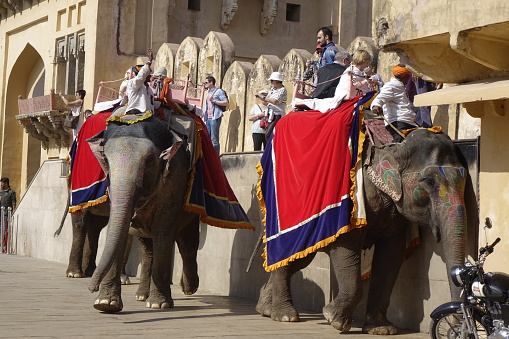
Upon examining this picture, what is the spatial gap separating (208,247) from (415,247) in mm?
4262

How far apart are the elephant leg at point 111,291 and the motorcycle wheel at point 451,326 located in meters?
3.34

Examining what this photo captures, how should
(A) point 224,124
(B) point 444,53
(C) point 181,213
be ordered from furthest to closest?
(A) point 224,124
(C) point 181,213
(B) point 444,53

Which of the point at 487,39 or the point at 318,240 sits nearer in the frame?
the point at 487,39

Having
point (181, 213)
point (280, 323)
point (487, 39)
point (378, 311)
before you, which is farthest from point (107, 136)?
point (487, 39)

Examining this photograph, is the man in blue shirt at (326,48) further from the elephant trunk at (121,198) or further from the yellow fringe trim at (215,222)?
the elephant trunk at (121,198)

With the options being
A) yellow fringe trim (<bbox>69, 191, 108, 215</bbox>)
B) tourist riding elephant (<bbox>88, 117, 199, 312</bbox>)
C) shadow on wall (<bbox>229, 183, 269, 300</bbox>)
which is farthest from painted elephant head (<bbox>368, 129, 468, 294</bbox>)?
yellow fringe trim (<bbox>69, 191, 108, 215</bbox>)

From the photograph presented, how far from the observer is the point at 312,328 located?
995cm

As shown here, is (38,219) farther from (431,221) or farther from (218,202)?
(431,221)

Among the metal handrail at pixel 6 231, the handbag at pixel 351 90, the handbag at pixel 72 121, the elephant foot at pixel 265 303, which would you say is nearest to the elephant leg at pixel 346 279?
the elephant foot at pixel 265 303

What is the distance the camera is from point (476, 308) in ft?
25.8

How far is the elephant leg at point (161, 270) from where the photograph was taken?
434 inches

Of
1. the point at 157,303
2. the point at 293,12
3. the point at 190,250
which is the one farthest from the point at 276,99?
the point at 293,12

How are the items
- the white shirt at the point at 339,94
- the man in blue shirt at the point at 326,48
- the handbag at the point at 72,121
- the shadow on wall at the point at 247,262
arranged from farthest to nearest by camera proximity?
the handbag at the point at 72,121 < the shadow on wall at the point at 247,262 < the man in blue shirt at the point at 326,48 < the white shirt at the point at 339,94

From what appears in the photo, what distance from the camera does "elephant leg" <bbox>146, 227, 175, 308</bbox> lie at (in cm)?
1103
